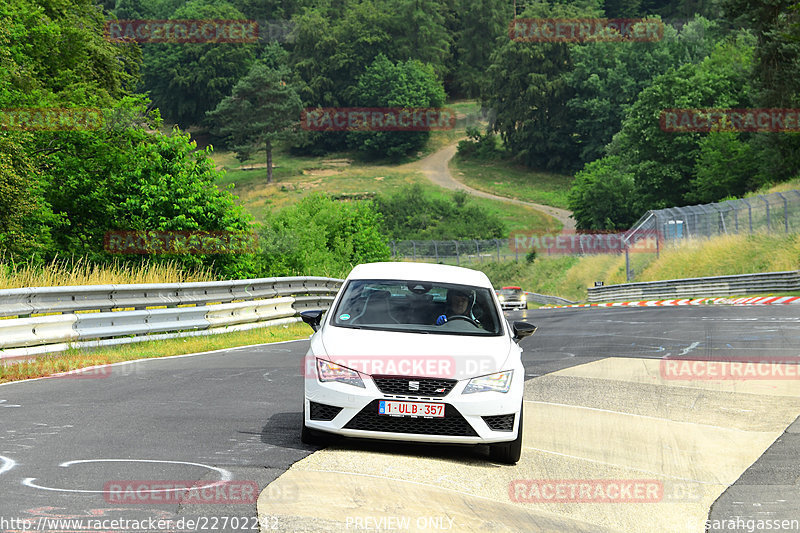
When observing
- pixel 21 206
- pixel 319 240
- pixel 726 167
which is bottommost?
Result: pixel 319 240

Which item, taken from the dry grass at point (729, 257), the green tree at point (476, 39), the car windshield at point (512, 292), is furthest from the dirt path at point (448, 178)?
the car windshield at point (512, 292)

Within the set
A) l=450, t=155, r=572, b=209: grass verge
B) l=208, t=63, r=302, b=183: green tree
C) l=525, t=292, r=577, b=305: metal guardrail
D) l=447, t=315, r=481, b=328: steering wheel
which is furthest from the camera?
l=208, t=63, r=302, b=183: green tree

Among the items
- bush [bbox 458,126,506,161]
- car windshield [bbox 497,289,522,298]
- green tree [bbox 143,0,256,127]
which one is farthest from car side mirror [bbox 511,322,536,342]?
green tree [bbox 143,0,256,127]

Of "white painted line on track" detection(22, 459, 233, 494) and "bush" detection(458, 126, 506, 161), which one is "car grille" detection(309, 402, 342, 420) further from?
"bush" detection(458, 126, 506, 161)

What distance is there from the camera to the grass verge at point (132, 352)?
12477 mm

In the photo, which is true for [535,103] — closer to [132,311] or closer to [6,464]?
[132,311]

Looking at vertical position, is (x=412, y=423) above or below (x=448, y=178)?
above

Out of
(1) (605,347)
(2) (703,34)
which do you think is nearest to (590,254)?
(1) (605,347)

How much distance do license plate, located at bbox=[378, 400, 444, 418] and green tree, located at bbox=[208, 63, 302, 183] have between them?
397 ft

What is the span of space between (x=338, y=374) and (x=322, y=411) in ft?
1.02

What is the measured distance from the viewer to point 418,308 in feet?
29.1

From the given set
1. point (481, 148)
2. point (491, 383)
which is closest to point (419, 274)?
point (491, 383)

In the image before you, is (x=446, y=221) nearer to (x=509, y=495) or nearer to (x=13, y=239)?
(x=13, y=239)

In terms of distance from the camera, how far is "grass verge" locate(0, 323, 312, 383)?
40.9 feet
